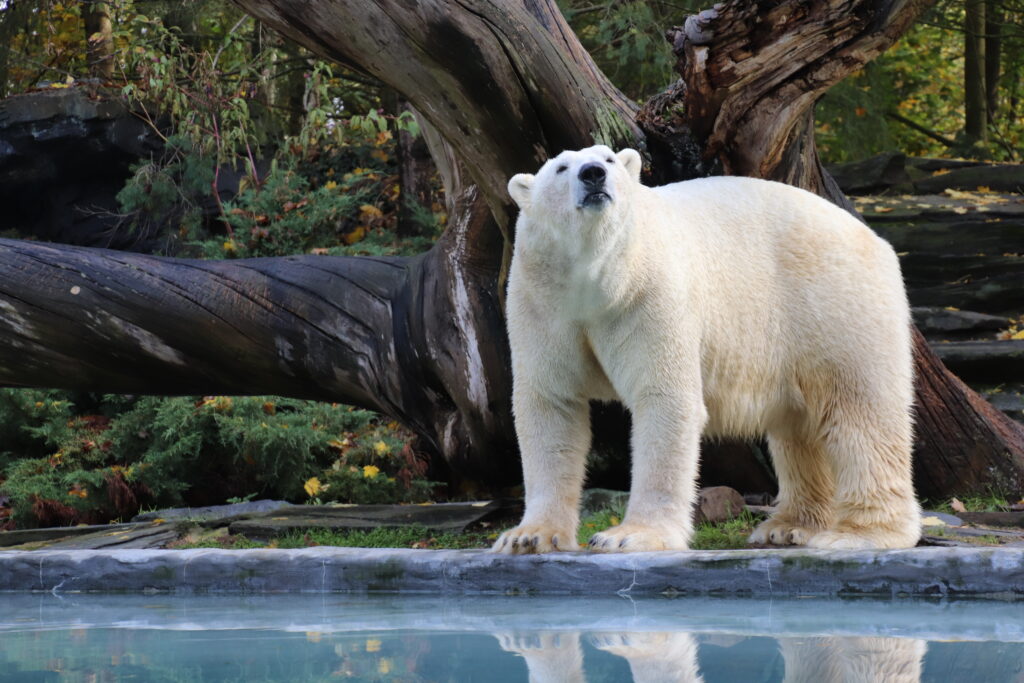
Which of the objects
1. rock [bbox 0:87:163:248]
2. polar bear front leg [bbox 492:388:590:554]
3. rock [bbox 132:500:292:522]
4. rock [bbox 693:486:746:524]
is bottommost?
rock [bbox 132:500:292:522]

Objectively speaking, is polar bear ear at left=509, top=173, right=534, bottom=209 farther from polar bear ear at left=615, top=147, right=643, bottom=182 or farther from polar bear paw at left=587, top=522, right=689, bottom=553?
polar bear paw at left=587, top=522, right=689, bottom=553

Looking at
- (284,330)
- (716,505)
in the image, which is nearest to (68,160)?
(284,330)

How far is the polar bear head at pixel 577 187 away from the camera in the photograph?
371 cm

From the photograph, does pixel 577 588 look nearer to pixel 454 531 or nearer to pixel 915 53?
pixel 454 531

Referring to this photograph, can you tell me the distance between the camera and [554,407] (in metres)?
4.14

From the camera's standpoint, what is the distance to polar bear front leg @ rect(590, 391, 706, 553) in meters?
3.88

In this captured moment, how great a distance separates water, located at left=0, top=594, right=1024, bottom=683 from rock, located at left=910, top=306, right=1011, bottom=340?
5.87 meters

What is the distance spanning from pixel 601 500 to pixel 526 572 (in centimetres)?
226

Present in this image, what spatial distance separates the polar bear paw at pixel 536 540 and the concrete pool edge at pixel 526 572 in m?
0.09

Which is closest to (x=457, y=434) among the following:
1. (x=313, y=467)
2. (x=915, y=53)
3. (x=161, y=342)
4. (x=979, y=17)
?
(x=161, y=342)

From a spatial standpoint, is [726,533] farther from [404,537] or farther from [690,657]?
[690,657]

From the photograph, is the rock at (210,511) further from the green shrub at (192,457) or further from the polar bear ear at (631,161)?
the polar bear ear at (631,161)

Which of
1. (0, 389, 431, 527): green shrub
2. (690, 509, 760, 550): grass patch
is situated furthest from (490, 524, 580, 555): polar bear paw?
(0, 389, 431, 527): green shrub

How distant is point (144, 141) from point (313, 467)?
566cm
